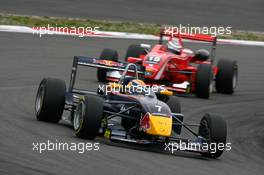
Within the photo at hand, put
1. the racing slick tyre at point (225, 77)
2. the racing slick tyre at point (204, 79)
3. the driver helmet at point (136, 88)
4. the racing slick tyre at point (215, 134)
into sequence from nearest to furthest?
1. the racing slick tyre at point (215, 134)
2. the driver helmet at point (136, 88)
3. the racing slick tyre at point (204, 79)
4. the racing slick tyre at point (225, 77)

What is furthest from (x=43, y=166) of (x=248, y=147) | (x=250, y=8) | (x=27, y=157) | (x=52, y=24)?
(x=250, y=8)

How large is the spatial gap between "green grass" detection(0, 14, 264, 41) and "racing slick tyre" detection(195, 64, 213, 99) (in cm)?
917

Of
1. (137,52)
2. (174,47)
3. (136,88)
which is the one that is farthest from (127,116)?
(137,52)

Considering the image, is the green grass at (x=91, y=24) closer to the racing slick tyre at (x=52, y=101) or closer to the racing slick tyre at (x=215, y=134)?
the racing slick tyre at (x=52, y=101)

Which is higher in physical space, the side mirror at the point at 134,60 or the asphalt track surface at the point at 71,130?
the side mirror at the point at 134,60

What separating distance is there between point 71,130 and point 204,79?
5850mm

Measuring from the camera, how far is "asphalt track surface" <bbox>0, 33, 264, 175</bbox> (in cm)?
1094

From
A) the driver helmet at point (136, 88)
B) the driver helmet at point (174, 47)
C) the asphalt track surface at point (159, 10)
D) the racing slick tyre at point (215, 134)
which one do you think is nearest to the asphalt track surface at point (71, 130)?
the racing slick tyre at point (215, 134)

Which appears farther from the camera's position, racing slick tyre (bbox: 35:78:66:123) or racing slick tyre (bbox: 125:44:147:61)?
racing slick tyre (bbox: 125:44:147:61)

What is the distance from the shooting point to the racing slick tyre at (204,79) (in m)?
18.8

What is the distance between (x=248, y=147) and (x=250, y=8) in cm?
1872

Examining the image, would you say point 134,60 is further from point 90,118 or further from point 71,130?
point 90,118

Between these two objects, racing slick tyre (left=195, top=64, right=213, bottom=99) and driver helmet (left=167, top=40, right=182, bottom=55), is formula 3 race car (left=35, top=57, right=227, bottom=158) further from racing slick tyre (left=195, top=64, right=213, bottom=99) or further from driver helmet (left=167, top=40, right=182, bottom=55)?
driver helmet (left=167, top=40, right=182, bottom=55)

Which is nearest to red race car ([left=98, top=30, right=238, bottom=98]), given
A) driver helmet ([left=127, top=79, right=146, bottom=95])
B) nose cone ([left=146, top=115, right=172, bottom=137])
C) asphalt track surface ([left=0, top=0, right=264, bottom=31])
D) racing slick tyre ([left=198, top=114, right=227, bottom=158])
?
driver helmet ([left=127, top=79, right=146, bottom=95])
